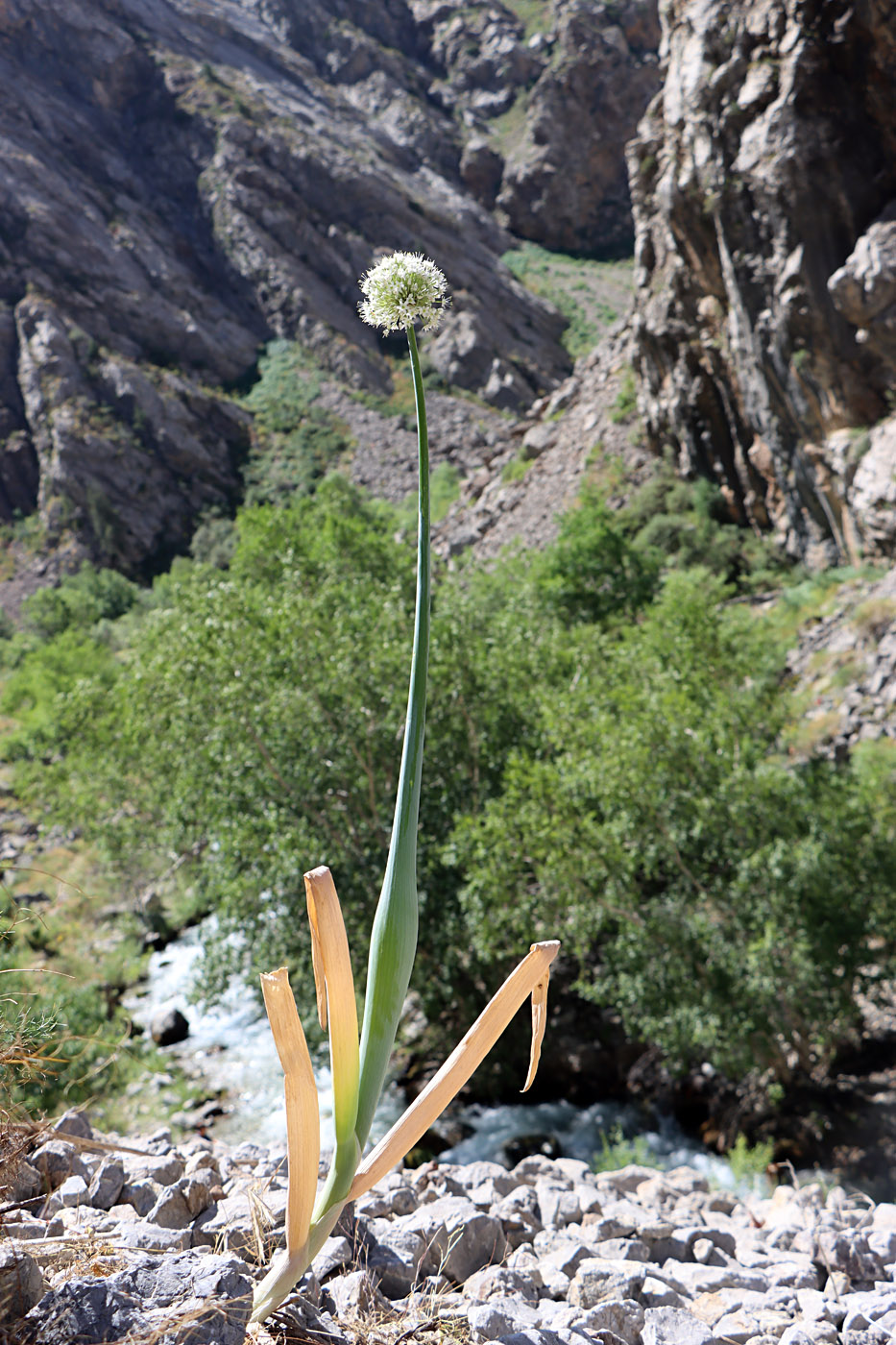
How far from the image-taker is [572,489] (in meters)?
27.0

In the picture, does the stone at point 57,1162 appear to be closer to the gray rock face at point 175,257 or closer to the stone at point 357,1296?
the stone at point 357,1296

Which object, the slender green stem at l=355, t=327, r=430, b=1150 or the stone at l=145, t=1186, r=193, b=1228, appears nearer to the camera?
the slender green stem at l=355, t=327, r=430, b=1150

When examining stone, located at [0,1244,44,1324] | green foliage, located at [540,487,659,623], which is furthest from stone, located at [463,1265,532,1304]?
green foliage, located at [540,487,659,623]

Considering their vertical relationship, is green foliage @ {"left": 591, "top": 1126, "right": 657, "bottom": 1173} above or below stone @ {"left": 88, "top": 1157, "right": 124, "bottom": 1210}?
below

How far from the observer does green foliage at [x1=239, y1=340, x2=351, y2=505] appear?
49594mm

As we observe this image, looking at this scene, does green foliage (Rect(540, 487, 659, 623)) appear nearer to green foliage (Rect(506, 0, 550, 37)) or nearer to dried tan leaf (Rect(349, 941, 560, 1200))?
dried tan leaf (Rect(349, 941, 560, 1200))

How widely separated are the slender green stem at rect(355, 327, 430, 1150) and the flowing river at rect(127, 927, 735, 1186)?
4886 mm

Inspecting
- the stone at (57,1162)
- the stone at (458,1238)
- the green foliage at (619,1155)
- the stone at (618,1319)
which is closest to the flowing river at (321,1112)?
the green foliage at (619,1155)

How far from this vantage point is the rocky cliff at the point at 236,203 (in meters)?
49.7

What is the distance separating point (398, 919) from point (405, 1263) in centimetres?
140

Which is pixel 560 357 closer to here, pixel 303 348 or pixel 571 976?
pixel 303 348

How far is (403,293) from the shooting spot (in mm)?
1823

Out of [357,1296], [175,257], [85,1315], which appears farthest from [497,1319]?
[175,257]

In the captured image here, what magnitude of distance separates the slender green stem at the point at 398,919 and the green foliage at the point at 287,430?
46.4 m
